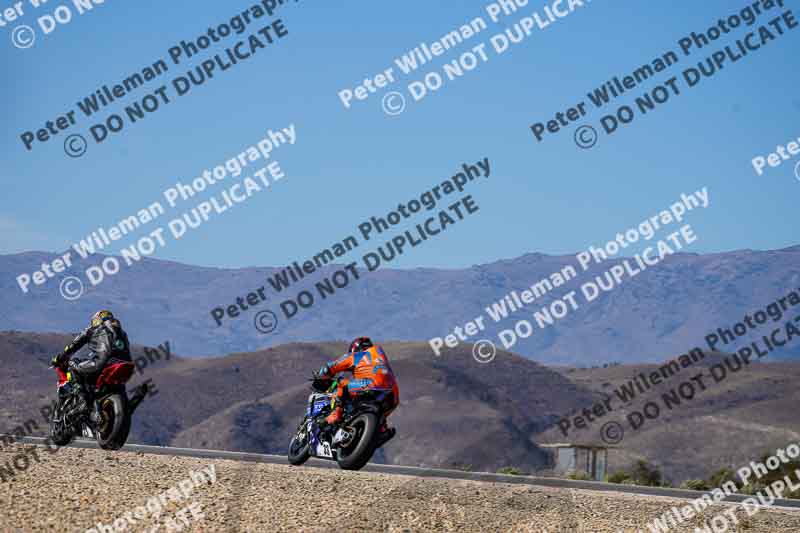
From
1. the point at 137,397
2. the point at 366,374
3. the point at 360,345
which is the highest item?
the point at 137,397

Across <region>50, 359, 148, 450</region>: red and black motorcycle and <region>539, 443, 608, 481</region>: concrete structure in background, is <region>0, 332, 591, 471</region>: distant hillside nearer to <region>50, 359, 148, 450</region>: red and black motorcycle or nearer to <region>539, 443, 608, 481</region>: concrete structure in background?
<region>539, 443, 608, 481</region>: concrete structure in background

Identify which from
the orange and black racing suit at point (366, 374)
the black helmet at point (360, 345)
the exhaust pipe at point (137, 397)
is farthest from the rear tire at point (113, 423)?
the black helmet at point (360, 345)

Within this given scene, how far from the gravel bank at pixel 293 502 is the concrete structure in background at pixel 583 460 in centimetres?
1847

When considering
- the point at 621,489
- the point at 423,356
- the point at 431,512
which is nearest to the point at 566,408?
the point at 423,356

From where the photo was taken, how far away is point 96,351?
18.1m

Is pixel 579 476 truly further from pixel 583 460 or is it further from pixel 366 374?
pixel 366 374

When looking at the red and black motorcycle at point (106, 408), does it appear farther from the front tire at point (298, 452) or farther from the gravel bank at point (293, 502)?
the front tire at point (298, 452)

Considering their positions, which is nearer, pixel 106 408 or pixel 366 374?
pixel 366 374

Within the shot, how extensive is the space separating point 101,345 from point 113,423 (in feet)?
4.11

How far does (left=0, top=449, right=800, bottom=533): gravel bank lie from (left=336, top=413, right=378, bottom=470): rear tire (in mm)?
1007

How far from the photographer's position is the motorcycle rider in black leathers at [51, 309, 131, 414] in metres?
18.1

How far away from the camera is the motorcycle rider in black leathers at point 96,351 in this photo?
59.3 feet

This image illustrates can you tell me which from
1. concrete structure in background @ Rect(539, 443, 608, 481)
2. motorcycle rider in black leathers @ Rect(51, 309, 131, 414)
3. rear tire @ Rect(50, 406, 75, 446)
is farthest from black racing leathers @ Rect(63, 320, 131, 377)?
concrete structure in background @ Rect(539, 443, 608, 481)

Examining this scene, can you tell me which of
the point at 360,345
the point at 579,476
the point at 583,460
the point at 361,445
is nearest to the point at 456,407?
the point at 583,460
